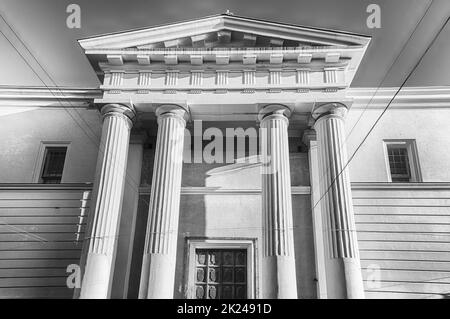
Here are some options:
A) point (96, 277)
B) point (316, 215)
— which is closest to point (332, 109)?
→ point (316, 215)

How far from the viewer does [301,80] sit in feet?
52.7

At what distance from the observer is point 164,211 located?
14.1 metres

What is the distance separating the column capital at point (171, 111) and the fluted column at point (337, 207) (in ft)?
16.9

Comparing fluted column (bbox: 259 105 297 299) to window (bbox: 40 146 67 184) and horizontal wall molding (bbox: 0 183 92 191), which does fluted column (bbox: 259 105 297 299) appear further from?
window (bbox: 40 146 67 184)

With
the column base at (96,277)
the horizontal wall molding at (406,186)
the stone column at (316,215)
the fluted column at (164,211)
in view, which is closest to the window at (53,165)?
the fluted column at (164,211)

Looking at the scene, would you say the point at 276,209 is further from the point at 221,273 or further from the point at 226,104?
the point at 226,104

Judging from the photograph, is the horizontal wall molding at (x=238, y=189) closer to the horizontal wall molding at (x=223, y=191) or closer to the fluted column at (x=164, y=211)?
the horizontal wall molding at (x=223, y=191)

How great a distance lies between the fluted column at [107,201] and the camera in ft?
43.7

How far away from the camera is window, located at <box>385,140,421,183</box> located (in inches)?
706

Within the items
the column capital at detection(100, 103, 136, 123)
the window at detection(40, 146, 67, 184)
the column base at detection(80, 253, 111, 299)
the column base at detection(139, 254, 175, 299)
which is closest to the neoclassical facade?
the column capital at detection(100, 103, 136, 123)
